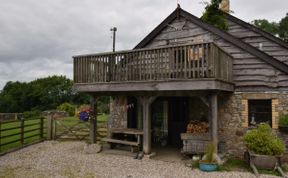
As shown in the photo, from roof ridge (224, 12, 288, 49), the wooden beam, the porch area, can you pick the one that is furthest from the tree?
the wooden beam

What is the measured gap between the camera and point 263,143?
8445 mm

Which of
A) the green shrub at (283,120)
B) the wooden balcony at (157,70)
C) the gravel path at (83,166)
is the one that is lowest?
the gravel path at (83,166)

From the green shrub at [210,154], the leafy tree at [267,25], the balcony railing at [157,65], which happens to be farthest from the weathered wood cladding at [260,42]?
the leafy tree at [267,25]

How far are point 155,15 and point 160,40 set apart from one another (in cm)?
683

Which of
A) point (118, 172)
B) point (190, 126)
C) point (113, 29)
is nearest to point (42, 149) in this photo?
point (118, 172)

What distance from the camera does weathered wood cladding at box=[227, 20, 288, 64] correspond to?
10.9 meters

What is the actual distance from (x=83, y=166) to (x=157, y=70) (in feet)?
12.6

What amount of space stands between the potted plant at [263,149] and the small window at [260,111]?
5.92ft

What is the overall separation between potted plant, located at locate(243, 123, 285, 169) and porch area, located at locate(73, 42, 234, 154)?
112 cm

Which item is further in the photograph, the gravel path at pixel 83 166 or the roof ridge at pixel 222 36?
the roof ridge at pixel 222 36

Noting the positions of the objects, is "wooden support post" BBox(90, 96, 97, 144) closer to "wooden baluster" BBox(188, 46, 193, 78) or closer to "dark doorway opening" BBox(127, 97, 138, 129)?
"dark doorway opening" BBox(127, 97, 138, 129)

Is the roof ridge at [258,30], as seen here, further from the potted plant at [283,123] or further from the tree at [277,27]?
the tree at [277,27]

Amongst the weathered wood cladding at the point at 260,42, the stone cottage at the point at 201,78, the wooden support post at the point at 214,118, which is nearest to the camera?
the stone cottage at the point at 201,78

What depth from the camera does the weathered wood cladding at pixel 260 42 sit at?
35.9 feet
